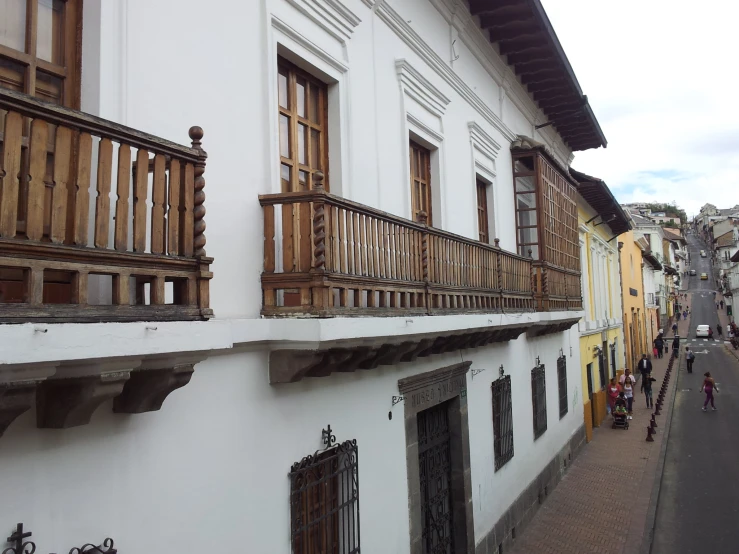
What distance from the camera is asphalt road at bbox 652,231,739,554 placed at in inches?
364

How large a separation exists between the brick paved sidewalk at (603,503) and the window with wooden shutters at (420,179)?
212 inches

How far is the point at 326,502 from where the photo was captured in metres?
4.71

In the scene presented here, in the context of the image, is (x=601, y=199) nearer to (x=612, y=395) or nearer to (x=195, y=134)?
(x=612, y=395)

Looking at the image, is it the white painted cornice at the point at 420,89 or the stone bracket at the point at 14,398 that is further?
the white painted cornice at the point at 420,89

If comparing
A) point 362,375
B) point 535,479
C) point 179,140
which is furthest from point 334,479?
point 535,479

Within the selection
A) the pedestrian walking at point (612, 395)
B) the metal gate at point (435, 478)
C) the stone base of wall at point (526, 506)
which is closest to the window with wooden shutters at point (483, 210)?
the metal gate at point (435, 478)

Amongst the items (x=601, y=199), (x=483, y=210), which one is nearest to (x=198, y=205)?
(x=483, y=210)

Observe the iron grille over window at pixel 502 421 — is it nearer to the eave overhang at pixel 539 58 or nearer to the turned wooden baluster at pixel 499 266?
the turned wooden baluster at pixel 499 266

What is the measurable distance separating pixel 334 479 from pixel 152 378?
8.28 feet

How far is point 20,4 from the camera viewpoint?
2.89 metres

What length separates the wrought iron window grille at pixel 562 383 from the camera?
1277 centimetres

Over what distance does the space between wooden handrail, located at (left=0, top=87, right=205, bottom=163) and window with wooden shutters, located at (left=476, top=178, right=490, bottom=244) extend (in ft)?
22.5

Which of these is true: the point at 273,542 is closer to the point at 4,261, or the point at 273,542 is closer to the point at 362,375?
the point at 362,375

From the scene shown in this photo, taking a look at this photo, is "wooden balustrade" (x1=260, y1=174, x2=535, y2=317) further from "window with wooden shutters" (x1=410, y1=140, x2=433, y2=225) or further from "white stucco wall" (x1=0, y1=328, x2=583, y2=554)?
"window with wooden shutters" (x1=410, y1=140, x2=433, y2=225)
